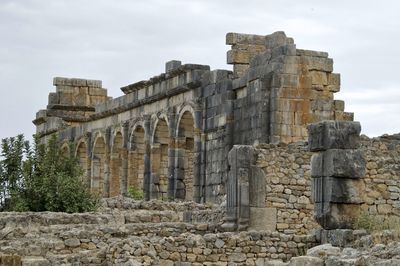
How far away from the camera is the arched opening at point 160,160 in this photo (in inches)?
1354

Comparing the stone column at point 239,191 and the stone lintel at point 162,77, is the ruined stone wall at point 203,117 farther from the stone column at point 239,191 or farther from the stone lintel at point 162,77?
the stone column at point 239,191

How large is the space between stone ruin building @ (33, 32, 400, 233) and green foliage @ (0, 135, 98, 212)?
11.0ft

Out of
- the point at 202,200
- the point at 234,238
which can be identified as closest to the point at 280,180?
the point at 234,238

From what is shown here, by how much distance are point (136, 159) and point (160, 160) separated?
2.09m

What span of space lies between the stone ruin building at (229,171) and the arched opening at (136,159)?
30mm

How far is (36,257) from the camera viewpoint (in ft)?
57.5

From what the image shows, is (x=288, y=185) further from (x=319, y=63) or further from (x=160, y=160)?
(x=160, y=160)

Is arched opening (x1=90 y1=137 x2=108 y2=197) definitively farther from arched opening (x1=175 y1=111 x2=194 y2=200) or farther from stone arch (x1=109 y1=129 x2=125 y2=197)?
arched opening (x1=175 y1=111 x2=194 y2=200)

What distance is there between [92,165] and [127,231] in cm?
2145

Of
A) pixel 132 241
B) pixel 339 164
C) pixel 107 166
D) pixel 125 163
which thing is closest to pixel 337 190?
pixel 339 164

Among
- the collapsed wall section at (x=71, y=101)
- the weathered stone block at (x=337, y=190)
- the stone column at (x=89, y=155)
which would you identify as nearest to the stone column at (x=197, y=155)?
the stone column at (x=89, y=155)

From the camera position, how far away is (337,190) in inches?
681

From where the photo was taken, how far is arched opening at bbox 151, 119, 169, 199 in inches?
1354

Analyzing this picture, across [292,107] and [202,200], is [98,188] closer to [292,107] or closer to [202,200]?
[202,200]
